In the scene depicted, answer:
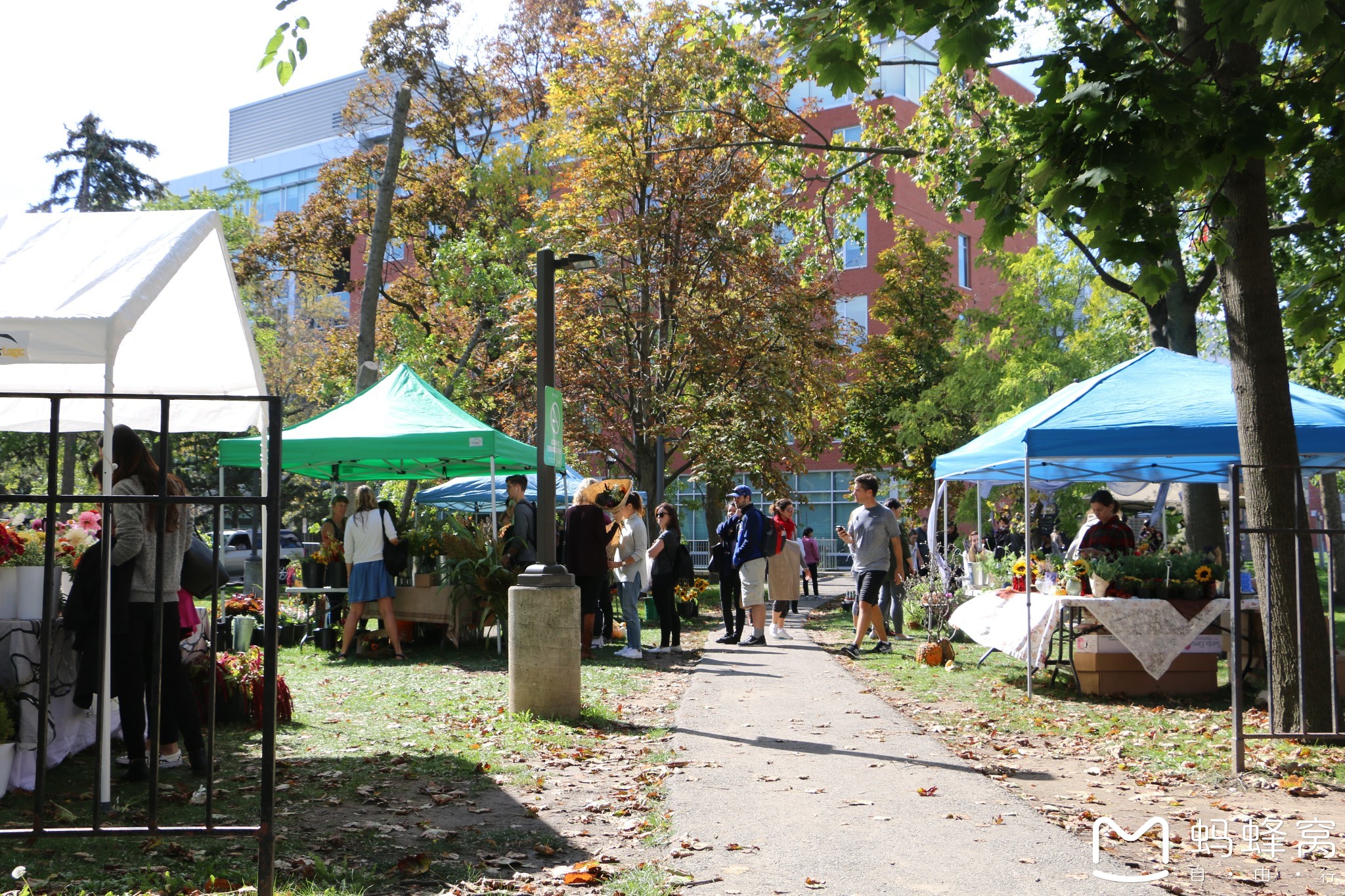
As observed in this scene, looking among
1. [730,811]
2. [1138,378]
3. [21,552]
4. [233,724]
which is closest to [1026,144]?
[730,811]

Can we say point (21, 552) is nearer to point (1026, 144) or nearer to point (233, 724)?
→ point (233, 724)

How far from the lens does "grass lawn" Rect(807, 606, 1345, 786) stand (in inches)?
278

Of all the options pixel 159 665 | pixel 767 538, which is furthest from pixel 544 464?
pixel 767 538

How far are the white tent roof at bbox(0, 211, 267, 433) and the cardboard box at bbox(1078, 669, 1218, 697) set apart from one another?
766 centimetres

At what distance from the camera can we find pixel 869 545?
13.1 m

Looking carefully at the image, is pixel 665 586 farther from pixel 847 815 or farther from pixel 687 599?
pixel 847 815

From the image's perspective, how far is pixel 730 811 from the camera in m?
5.65

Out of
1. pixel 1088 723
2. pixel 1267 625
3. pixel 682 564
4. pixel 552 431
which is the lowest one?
pixel 1088 723

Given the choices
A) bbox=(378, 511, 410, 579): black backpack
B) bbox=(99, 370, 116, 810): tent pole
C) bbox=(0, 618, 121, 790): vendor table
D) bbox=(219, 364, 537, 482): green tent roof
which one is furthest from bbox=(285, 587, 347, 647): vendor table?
bbox=(99, 370, 116, 810): tent pole

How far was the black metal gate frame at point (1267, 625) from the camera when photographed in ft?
21.1

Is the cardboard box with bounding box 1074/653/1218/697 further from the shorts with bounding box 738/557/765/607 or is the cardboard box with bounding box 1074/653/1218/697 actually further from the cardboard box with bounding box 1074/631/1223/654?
the shorts with bounding box 738/557/765/607

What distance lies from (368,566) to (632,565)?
10.1 feet

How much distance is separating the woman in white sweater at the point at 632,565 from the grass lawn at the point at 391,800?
9.75ft

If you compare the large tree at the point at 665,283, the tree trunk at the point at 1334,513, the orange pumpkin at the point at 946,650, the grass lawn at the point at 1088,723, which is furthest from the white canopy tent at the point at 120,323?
the tree trunk at the point at 1334,513
